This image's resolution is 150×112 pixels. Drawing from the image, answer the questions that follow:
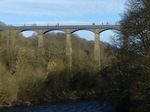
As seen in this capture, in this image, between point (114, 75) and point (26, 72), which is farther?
point (26, 72)

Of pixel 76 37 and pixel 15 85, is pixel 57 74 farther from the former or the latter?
pixel 76 37

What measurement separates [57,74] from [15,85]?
7.13 m

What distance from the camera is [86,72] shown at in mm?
33594

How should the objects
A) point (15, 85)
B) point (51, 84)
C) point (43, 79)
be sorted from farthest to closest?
point (51, 84) → point (43, 79) → point (15, 85)

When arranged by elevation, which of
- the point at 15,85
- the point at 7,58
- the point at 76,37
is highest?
the point at 76,37

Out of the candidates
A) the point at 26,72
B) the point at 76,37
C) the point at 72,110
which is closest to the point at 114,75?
the point at 72,110

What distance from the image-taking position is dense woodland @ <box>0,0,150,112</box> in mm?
14141

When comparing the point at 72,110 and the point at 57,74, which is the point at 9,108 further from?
the point at 57,74

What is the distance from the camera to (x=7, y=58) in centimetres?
2717

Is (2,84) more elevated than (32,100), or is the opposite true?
(2,84)

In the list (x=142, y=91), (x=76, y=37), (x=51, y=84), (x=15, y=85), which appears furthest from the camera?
(x=76, y=37)

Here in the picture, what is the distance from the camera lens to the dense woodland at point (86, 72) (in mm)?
14141

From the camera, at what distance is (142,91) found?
1308 cm

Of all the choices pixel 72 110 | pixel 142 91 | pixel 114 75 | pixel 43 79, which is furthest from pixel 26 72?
pixel 142 91
